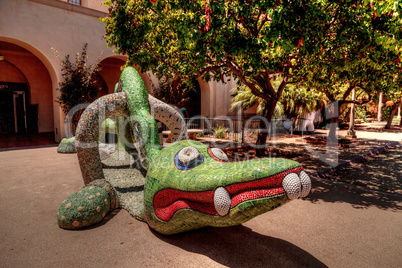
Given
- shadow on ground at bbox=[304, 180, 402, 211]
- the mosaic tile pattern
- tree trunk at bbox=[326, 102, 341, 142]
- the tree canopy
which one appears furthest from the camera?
tree trunk at bbox=[326, 102, 341, 142]

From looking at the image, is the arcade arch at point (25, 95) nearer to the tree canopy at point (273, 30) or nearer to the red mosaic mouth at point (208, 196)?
the tree canopy at point (273, 30)

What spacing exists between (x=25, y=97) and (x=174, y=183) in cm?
1487

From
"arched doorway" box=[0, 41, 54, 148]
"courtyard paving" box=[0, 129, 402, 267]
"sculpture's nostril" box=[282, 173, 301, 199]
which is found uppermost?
"arched doorway" box=[0, 41, 54, 148]

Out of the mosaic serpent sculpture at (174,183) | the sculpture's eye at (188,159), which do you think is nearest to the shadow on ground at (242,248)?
the mosaic serpent sculpture at (174,183)

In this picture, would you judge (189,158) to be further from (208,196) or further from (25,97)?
(25,97)

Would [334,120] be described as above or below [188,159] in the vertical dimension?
above

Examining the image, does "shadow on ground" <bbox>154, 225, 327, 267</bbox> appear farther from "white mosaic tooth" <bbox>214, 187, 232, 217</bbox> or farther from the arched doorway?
the arched doorway

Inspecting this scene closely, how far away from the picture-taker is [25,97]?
13.5m

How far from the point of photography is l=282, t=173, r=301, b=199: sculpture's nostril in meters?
2.00

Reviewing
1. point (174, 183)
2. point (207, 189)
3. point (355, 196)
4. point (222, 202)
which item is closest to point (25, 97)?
point (174, 183)

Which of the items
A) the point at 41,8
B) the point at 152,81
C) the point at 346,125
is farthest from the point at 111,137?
the point at 346,125

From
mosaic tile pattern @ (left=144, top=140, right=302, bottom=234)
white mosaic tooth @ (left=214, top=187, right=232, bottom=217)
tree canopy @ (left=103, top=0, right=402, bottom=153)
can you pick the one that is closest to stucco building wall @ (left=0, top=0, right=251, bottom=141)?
tree canopy @ (left=103, top=0, right=402, bottom=153)

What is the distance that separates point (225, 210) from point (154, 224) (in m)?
1.32

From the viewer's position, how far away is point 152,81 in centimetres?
1219
